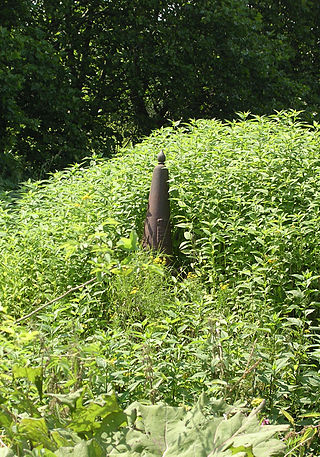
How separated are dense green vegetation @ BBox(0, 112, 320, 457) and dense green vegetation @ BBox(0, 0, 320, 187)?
2.79 meters

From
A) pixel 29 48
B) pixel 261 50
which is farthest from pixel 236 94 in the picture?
pixel 29 48

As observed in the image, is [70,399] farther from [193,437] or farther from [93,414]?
[193,437]

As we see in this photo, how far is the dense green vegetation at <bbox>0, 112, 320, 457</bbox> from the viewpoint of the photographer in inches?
77.9

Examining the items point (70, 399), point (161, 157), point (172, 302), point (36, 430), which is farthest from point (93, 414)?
point (161, 157)

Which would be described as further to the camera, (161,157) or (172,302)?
(161,157)

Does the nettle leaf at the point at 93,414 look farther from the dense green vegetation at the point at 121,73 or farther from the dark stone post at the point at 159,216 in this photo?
the dense green vegetation at the point at 121,73

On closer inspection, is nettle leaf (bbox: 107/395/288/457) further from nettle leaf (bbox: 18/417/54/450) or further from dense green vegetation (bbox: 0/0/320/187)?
dense green vegetation (bbox: 0/0/320/187)

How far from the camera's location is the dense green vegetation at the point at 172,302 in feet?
6.49

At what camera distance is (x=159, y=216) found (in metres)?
4.65

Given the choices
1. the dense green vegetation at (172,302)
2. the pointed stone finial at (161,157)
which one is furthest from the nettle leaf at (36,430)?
the pointed stone finial at (161,157)

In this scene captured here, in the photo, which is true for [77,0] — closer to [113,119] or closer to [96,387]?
[113,119]

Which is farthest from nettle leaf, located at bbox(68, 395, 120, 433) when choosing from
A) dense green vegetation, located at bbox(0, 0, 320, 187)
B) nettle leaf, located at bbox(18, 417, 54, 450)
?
dense green vegetation, located at bbox(0, 0, 320, 187)

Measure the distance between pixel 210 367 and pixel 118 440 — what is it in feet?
3.37

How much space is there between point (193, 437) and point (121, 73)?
8.91m
